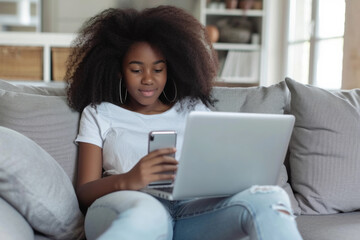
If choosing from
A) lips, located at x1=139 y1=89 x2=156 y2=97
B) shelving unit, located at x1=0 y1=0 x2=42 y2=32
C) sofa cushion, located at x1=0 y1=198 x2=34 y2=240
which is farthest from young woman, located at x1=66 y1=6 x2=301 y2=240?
shelving unit, located at x1=0 y1=0 x2=42 y2=32

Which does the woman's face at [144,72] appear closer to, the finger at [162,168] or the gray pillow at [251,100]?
the gray pillow at [251,100]

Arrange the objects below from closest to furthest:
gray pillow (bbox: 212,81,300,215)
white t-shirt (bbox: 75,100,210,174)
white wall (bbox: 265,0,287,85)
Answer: white t-shirt (bbox: 75,100,210,174)
gray pillow (bbox: 212,81,300,215)
white wall (bbox: 265,0,287,85)

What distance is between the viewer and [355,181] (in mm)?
1722

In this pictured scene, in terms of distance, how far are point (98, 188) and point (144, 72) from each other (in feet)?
1.35

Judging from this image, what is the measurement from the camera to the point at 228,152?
125cm

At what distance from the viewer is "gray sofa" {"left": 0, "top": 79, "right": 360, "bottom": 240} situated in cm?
142

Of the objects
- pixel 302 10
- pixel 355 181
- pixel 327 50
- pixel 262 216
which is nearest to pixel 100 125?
pixel 262 216

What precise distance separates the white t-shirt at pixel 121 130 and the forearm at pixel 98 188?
11 centimetres

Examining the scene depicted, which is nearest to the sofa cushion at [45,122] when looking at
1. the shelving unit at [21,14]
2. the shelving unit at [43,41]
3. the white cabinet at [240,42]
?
the shelving unit at [43,41]

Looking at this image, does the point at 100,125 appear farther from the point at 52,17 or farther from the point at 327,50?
the point at 52,17

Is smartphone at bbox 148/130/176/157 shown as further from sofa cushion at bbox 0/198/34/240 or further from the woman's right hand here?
sofa cushion at bbox 0/198/34/240

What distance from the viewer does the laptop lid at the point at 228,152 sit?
1.20m

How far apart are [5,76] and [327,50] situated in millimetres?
2269

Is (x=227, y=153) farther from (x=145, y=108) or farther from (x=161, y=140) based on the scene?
(x=145, y=108)
